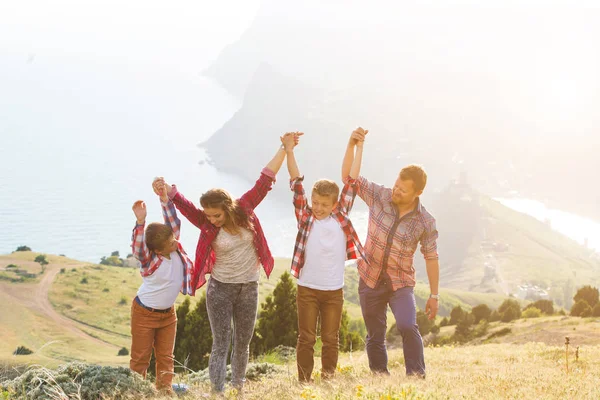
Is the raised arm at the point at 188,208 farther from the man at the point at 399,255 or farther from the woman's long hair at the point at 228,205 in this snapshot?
the man at the point at 399,255

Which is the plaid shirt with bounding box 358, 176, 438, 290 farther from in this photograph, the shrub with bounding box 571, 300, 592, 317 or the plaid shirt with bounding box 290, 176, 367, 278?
the shrub with bounding box 571, 300, 592, 317

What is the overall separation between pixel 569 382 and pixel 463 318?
2016 inches

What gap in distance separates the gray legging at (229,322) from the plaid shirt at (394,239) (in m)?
1.44

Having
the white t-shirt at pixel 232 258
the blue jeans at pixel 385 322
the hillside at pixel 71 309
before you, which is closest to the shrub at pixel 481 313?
the blue jeans at pixel 385 322

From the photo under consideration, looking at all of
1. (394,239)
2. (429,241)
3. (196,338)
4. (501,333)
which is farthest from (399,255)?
(501,333)

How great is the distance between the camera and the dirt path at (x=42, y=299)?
381 feet

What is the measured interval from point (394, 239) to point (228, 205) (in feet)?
6.58

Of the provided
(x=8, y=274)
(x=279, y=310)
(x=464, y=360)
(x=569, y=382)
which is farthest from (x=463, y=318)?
(x=8, y=274)

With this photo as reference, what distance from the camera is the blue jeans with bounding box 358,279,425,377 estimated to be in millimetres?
6371

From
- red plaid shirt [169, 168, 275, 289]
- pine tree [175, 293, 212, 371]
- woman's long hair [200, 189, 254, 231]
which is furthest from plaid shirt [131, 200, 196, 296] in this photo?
pine tree [175, 293, 212, 371]

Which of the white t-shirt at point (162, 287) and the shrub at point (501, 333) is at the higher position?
the white t-shirt at point (162, 287)

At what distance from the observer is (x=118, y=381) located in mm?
5840

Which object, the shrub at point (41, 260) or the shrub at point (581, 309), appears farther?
the shrub at point (41, 260)

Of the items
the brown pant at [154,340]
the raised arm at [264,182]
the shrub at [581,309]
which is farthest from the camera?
the shrub at [581,309]
